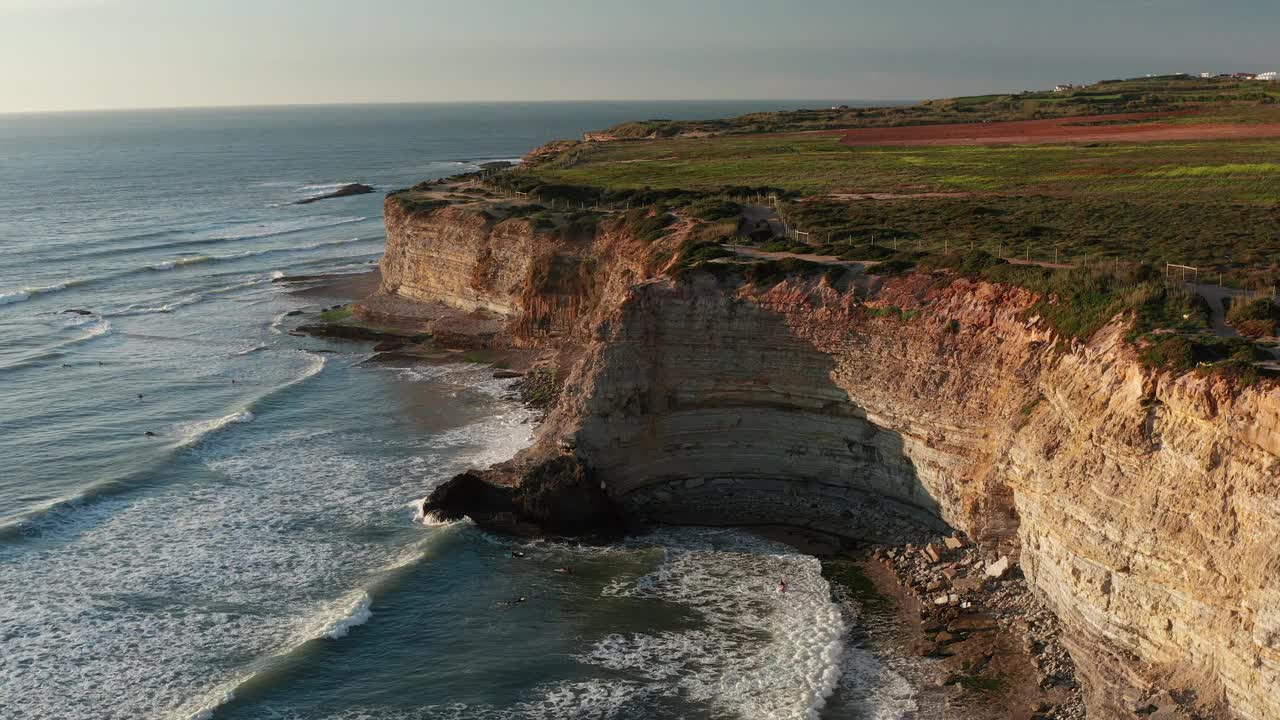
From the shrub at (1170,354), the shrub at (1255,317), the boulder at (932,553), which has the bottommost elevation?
the boulder at (932,553)

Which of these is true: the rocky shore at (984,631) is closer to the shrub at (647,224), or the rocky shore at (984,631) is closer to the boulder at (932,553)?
the boulder at (932,553)

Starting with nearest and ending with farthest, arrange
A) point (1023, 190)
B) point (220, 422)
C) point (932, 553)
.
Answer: point (932, 553), point (220, 422), point (1023, 190)

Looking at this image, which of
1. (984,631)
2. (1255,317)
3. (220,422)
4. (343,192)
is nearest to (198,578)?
(220,422)

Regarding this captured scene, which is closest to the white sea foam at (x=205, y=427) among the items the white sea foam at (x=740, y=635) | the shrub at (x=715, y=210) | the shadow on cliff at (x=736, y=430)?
the shadow on cliff at (x=736, y=430)

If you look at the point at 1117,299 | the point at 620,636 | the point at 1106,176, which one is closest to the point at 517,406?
the point at 620,636

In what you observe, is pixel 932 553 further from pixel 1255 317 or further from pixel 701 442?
pixel 1255 317

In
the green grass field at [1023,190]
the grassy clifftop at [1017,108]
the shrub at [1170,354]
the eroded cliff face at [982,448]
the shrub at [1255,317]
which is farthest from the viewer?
the grassy clifftop at [1017,108]
